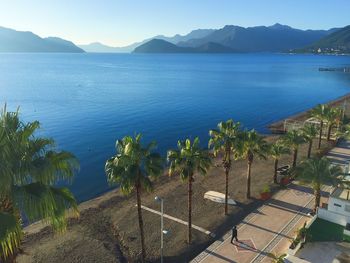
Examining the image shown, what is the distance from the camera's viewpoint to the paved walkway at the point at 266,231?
26375 millimetres

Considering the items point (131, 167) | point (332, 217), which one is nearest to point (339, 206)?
point (332, 217)

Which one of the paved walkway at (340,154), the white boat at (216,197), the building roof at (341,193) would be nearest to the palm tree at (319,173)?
the building roof at (341,193)

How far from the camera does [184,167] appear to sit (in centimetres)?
2547

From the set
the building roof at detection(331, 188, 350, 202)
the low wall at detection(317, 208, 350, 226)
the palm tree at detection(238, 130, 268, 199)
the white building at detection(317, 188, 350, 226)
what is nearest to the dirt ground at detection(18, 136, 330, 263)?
the palm tree at detection(238, 130, 268, 199)

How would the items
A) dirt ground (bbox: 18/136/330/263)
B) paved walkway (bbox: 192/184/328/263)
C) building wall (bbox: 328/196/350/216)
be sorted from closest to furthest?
paved walkway (bbox: 192/184/328/263), building wall (bbox: 328/196/350/216), dirt ground (bbox: 18/136/330/263)

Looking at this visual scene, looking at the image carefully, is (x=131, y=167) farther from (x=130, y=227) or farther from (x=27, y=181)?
(x=130, y=227)

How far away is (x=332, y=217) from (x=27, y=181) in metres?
24.9

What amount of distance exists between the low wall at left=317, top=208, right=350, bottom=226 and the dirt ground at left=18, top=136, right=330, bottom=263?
7569 millimetres

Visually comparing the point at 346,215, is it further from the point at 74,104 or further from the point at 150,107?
the point at 74,104

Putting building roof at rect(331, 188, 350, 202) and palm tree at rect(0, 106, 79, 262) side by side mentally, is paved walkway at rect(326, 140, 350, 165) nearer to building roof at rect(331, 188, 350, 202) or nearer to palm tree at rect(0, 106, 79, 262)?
building roof at rect(331, 188, 350, 202)

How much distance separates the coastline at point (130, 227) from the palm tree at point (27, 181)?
17.8 m

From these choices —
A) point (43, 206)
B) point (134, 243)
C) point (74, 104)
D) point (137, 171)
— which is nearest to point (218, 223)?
point (134, 243)

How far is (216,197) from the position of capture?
36.8 meters

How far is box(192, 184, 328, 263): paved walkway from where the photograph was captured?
26.4 meters
